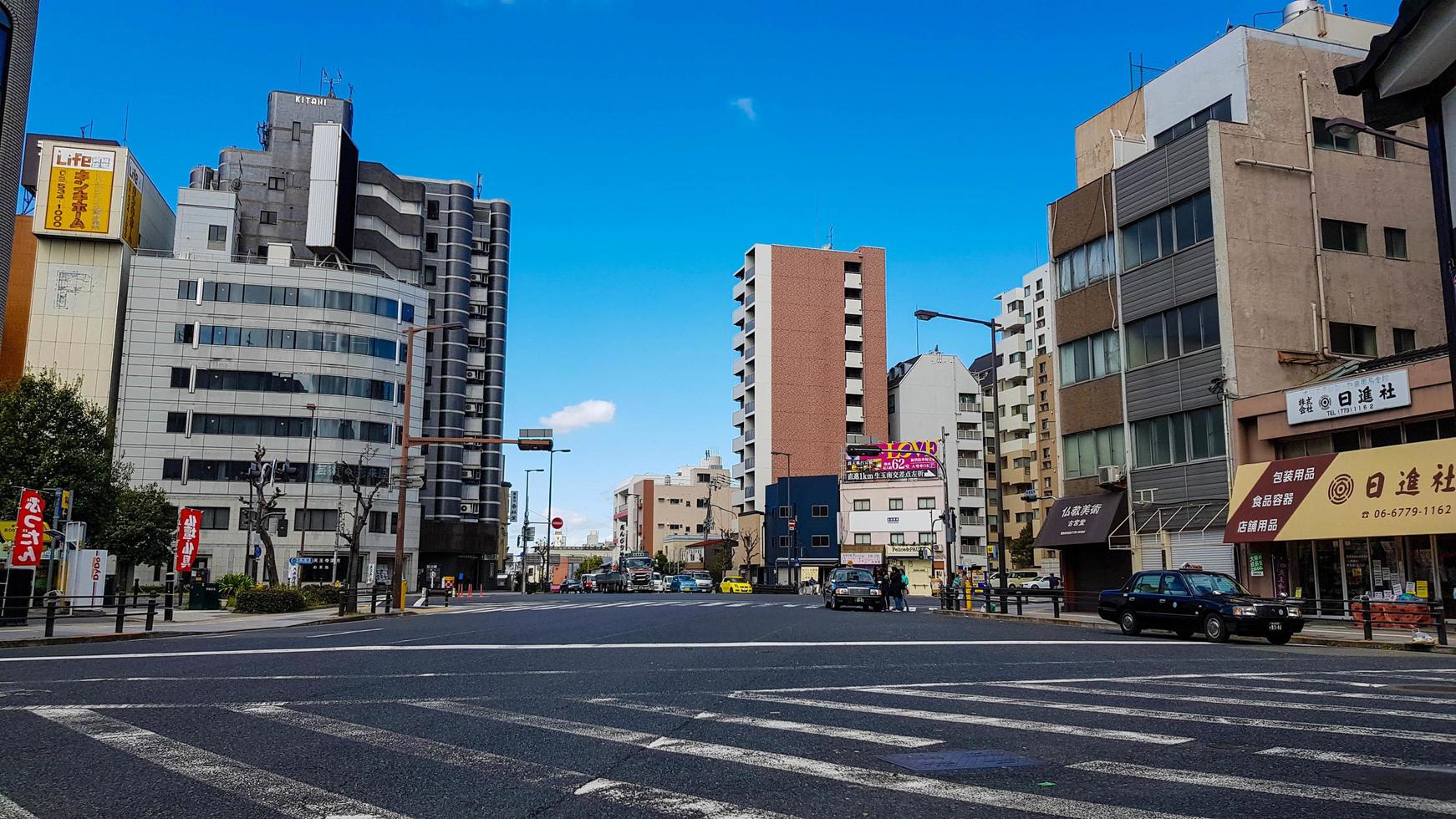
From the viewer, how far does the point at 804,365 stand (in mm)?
95625

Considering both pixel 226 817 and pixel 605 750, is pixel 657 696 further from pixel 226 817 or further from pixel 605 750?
pixel 226 817

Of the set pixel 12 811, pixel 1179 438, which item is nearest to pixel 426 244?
pixel 1179 438

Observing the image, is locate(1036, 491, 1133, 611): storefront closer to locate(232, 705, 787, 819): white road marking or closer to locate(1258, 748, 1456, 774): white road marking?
locate(1258, 748, 1456, 774): white road marking

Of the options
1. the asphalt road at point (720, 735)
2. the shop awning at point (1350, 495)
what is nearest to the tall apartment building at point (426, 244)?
the shop awning at point (1350, 495)

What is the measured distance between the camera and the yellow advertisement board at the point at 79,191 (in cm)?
6606

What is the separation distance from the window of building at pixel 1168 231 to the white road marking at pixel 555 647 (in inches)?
656

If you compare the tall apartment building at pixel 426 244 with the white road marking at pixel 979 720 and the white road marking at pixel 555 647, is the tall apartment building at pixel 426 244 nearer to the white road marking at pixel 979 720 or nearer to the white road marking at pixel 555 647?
the white road marking at pixel 555 647

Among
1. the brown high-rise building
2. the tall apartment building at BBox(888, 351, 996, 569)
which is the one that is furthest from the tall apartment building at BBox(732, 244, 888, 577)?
the tall apartment building at BBox(888, 351, 996, 569)

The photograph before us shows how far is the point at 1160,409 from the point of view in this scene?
33.0 metres

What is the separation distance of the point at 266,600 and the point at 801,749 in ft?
103

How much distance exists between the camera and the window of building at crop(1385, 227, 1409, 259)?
3203 cm

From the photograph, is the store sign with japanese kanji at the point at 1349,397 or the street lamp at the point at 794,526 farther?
the street lamp at the point at 794,526

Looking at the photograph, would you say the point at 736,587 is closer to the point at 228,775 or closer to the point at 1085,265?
the point at 1085,265

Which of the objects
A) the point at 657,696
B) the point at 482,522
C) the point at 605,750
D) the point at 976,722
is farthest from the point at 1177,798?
the point at 482,522
